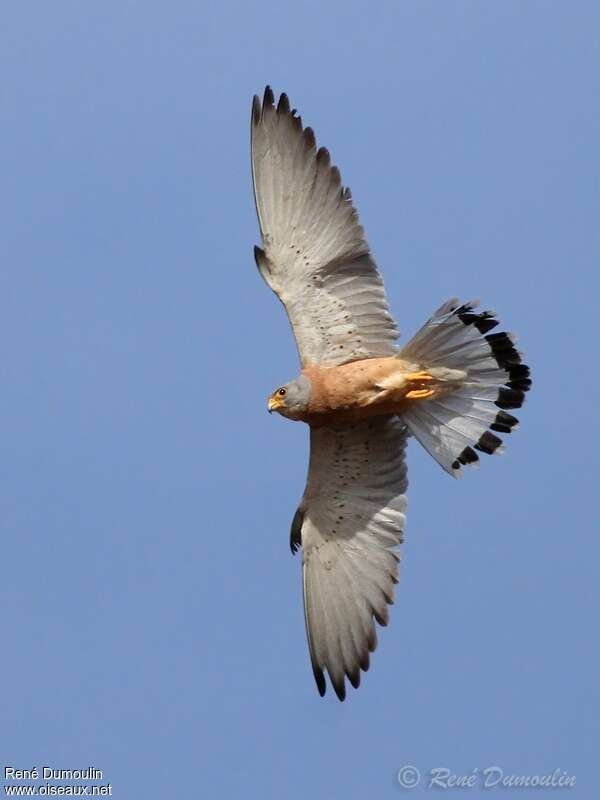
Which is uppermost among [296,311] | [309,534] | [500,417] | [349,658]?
[296,311]

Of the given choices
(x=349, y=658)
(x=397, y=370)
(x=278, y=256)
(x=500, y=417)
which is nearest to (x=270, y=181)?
(x=278, y=256)

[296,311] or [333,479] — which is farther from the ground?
[296,311]

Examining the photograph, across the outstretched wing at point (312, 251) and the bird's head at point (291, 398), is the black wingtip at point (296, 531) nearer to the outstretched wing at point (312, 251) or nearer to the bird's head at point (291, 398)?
the bird's head at point (291, 398)

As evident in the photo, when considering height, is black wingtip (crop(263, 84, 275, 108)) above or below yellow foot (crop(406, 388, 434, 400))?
above

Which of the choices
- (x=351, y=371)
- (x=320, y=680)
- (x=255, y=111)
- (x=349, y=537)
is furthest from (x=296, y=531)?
(x=255, y=111)

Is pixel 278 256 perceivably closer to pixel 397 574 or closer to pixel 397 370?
pixel 397 370

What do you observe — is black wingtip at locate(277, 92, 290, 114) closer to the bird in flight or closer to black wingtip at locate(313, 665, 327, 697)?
the bird in flight

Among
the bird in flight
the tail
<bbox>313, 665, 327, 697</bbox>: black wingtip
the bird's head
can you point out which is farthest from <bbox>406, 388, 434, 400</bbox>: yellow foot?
<bbox>313, 665, 327, 697</bbox>: black wingtip
